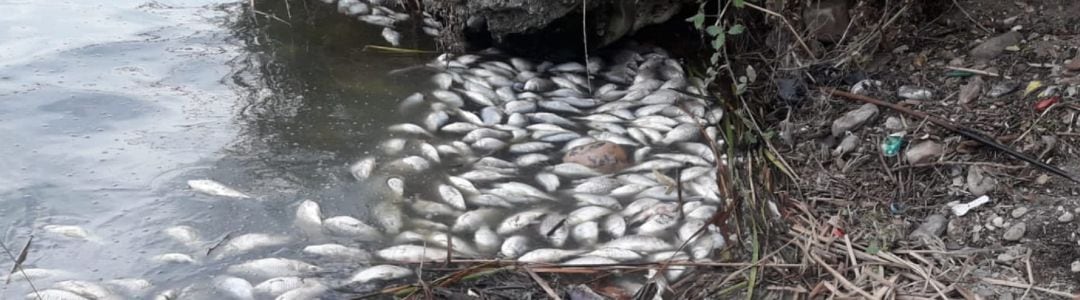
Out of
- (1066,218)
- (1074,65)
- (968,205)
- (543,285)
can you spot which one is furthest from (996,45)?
(543,285)

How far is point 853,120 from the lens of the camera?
4023 millimetres

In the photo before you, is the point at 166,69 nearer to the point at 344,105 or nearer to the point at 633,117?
the point at 344,105

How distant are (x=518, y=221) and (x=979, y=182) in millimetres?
1722

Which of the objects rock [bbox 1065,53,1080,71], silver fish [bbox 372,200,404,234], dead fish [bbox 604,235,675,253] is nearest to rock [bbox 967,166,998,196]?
rock [bbox 1065,53,1080,71]

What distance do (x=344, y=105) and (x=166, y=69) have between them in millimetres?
1081

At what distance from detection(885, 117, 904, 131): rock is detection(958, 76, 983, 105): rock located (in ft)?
0.88

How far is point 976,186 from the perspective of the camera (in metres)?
3.45

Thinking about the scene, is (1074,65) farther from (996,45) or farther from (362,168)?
(362,168)

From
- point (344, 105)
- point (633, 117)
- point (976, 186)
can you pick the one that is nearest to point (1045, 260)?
point (976, 186)

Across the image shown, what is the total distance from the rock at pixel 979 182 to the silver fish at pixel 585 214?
1.36 metres

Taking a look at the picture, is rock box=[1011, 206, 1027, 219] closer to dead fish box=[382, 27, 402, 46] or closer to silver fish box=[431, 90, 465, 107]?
silver fish box=[431, 90, 465, 107]

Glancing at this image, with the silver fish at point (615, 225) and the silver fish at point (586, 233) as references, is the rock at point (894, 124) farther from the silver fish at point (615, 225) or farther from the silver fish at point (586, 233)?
the silver fish at point (586, 233)

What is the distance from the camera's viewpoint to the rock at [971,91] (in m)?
3.92

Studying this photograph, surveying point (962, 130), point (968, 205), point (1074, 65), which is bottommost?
point (968, 205)
